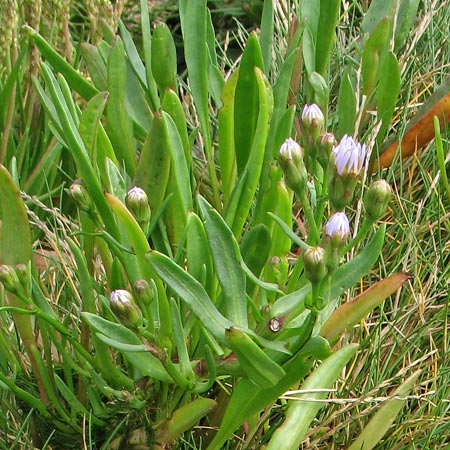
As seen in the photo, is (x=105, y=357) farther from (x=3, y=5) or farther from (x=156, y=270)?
(x=3, y=5)

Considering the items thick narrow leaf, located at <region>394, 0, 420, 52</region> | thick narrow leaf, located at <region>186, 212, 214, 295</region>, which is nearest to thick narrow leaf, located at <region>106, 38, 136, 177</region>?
thick narrow leaf, located at <region>186, 212, 214, 295</region>

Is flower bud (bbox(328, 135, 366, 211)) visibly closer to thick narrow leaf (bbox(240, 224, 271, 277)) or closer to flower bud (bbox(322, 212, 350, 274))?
flower bud (bbox(322, 212, 350, 274))

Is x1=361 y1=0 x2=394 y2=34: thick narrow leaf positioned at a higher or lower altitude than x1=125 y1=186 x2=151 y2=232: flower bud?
higher

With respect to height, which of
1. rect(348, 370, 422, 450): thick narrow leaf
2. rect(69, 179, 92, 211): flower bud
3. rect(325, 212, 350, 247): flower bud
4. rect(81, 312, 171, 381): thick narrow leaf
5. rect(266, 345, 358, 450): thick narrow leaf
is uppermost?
rect(325, 212, 350, 247): flower bud

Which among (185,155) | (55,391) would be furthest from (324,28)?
(55,391)

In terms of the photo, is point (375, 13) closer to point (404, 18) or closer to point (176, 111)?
point (404, 18)

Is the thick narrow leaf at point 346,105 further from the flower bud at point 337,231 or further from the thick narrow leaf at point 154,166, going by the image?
the flower bud at point 337,231

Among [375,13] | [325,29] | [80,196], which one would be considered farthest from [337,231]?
[375,13]

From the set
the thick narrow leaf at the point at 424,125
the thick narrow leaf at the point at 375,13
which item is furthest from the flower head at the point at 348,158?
the thick narrow leaf at the point at 375,13
